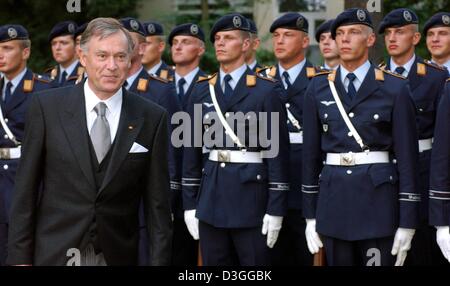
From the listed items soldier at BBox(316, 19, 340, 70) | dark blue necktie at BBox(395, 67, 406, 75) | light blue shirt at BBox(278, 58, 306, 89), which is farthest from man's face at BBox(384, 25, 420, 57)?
soldier at BBox(316, 19, 340, 70)

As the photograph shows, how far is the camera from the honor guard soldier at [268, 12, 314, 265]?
25.2 feet

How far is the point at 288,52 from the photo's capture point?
8.26 meters

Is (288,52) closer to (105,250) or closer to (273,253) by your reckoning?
(273,253)

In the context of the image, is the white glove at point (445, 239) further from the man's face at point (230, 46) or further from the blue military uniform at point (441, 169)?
the man's face at point (230, 46)

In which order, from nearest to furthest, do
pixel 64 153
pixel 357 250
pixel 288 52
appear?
pixel 64 153
pixel 357 250
pixel 288 52

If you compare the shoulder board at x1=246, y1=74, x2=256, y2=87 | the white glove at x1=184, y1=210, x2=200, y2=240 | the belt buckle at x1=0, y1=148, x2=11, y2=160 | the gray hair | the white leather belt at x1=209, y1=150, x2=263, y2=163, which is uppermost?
the gray hair

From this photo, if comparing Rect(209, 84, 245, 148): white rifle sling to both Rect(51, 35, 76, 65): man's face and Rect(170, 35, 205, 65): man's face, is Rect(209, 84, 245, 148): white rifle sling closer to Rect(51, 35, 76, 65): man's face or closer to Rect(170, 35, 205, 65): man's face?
Rect(170, 35, 205, 65): man's face

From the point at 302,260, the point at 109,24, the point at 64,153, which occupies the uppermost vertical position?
the point at 109,24

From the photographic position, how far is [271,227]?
6.96 m

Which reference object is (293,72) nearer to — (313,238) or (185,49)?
(185,49)

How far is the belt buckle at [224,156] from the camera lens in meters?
7.11

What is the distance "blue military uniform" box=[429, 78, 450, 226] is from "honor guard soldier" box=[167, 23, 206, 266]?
2780mm

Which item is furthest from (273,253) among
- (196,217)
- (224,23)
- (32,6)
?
(32,6)
